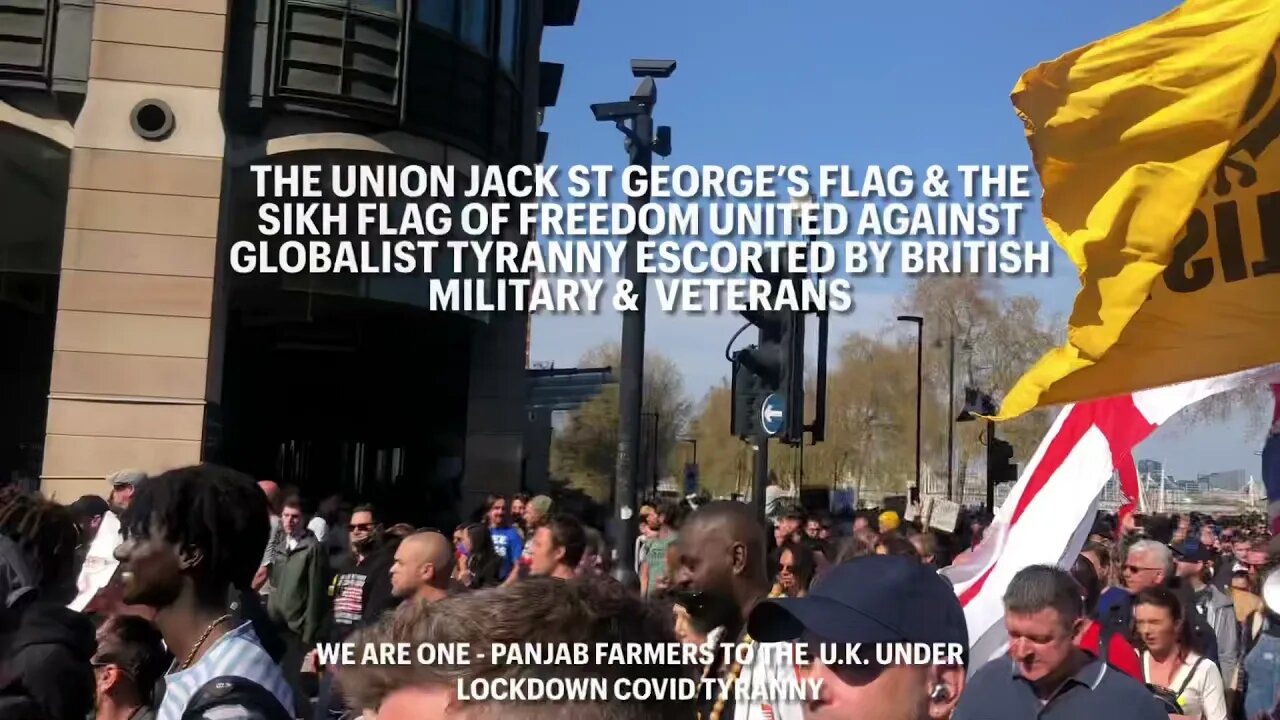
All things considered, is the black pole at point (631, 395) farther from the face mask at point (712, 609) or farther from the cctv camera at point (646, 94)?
the face mask at point (712, 609)

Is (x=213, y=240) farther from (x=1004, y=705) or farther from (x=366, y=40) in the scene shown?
(x=1004, y=705)

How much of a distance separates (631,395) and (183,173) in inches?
294

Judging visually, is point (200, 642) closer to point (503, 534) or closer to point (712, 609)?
point (712, 609)

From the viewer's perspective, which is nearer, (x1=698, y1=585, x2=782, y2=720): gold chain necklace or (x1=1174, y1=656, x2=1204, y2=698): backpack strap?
(x1=698, y1=585, x2=782, y2=720): gold chain necklace

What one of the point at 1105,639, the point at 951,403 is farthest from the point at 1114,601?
the point at 951,403

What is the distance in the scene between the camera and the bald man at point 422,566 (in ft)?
15.1

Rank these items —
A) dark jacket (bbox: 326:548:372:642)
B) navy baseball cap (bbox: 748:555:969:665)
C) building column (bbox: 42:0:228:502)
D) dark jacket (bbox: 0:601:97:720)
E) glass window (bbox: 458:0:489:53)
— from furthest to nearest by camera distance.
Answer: glass window (bbox: 458:0:489:53) → building column (bbox: 42:0:228:502) → dark jacket (bbox: 326:548:372:642) → dark jacket (bbox: 0:601:97:720) → navy baseball cap (bbox: 748:555:969:665)

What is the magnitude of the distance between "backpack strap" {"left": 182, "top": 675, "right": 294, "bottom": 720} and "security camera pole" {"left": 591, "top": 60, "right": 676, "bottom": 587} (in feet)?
16.6

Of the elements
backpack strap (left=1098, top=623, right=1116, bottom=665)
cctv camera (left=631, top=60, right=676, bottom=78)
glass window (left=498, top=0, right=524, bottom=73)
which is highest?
glass window (left=498, top=0, right=524, bottom=73)

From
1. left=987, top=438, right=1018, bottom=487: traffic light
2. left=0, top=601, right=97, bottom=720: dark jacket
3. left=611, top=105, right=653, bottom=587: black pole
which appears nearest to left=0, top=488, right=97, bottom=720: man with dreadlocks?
left=0, top=601, right=97, bottom=720: dark jacket

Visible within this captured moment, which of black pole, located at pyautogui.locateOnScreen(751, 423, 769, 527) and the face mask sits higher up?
black pole, located at pyautogui.locateOnScreen(751, 423, 769, 527)

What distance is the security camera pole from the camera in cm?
789

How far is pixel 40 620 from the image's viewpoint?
3297 mm

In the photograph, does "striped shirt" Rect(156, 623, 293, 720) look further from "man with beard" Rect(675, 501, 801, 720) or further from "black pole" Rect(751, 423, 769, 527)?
"black pole" Rect(751, 423, 769, 527)
